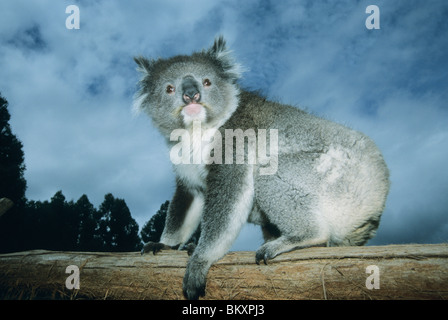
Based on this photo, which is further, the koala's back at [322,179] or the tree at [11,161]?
the tree at [11,161]

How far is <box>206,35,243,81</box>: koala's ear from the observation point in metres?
5.63

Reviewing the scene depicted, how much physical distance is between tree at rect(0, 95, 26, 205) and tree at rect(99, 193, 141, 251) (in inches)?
207

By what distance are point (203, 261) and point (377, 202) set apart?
109 inches

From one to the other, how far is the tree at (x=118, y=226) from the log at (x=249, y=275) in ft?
54.3

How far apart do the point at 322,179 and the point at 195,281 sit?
2.21 m

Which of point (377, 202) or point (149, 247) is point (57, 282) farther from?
point (377, 202)

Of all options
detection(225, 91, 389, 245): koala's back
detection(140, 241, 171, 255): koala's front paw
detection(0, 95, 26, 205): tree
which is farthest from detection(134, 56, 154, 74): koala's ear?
detection(0, 95, 26, 205): tree

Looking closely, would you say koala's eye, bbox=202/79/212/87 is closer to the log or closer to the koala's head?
the koala's head

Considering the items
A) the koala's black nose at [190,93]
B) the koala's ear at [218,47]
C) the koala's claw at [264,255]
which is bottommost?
the koala's claw at [264,255]

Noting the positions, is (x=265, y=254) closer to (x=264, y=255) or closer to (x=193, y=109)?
(x=264, y=255)

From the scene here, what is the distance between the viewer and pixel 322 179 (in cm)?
418

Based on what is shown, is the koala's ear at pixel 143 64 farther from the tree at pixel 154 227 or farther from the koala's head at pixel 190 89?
the tree at pixel 154 227

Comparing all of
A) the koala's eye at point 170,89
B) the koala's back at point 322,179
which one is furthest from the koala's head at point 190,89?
the koala's back at point 322,179

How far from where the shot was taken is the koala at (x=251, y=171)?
12.8ft
